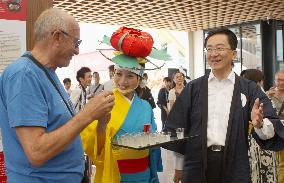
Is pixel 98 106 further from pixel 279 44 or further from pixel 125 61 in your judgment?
pixel 279 44

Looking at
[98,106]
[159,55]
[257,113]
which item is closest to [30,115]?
[98,106]

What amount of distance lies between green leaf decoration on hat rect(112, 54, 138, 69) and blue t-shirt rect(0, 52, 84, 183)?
2.55 ft

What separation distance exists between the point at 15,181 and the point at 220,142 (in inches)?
47.8

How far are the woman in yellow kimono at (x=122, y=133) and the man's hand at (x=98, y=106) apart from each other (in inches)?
22.1

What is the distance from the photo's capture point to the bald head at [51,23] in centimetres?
137

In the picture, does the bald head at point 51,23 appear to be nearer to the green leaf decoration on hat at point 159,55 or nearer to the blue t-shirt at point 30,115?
the blue t-shirt at point 30,115

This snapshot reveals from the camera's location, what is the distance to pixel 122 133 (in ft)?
7.11

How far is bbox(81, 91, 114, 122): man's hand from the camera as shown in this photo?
1294 millimetres

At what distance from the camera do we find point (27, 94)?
126 cm

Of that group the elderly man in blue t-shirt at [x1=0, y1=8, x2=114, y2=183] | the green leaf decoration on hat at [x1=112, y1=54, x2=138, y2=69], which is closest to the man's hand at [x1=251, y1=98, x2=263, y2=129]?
the green leaf decoration on hat at [x1=112, y1=54, x2=138, y2=69]

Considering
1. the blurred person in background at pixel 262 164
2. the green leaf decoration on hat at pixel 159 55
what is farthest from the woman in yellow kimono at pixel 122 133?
the blurred person in background at pixel 262 164

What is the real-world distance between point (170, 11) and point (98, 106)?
7.01 m

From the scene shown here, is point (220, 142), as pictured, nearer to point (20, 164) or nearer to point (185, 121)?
point (185, 121)

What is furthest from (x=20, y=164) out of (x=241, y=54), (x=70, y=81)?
(x=241, y=54)
